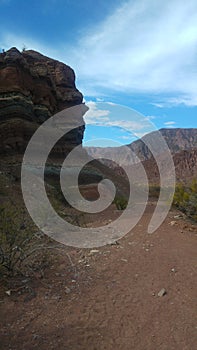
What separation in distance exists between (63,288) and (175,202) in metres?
6.29

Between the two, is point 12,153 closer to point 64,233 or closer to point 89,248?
point 64,233

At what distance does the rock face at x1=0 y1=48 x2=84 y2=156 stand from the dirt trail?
11835mm

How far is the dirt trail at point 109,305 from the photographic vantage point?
3506 millimetres

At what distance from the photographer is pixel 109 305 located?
4.25 meters

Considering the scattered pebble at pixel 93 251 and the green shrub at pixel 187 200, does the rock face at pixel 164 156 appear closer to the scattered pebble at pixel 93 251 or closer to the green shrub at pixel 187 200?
the green shrub at pixel 187 200

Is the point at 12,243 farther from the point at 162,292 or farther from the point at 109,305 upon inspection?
the point at 162,292

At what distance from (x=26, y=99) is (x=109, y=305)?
15507mm

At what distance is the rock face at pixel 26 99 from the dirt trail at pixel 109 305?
11.8 metres

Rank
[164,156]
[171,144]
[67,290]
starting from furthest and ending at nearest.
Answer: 1. [171,144]
2. [164,156]
3. [67,290]

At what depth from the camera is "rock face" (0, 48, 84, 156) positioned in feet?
55.4

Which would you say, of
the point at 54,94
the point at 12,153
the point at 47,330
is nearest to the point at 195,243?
the point at 47,330

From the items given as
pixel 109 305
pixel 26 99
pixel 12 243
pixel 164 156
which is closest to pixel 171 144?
pixel 164 156

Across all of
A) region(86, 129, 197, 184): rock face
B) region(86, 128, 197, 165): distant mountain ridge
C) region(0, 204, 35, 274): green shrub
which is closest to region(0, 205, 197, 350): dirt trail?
region(0, 204, 35, 274): green shrub

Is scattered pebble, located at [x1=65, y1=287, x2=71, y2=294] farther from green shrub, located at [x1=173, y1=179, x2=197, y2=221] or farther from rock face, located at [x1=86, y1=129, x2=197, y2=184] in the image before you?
rock face, located at [x1=86, y1=129, x2=197, y2=184]
